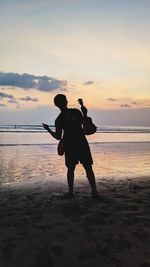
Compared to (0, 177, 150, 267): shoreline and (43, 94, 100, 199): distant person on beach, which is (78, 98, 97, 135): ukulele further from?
(0, 177, 150, 267): shoreline

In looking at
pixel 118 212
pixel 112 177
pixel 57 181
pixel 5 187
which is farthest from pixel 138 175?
pixel 118 212

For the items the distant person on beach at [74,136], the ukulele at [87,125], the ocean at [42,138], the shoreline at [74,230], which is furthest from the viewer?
the ocean at [42,138]

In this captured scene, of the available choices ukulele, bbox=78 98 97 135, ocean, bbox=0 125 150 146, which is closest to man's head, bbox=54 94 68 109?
ukulele, bbox=78 98 97 135

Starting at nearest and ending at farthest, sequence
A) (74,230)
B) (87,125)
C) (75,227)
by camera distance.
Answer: (74,230) < (75,227) < (87,125)

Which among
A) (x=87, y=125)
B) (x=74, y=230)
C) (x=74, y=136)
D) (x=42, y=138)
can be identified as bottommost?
(x=74, y=230)

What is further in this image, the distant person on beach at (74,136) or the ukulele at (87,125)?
the distant person on beach at (74,136)

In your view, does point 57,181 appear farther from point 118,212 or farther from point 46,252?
point 46,252

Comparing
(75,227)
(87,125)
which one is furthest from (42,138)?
(75,227)

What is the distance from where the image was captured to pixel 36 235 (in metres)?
4.60

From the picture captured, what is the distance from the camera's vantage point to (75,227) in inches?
194

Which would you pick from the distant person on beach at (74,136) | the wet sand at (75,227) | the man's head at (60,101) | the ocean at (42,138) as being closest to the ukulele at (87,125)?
the distant person on beach at (74,136)

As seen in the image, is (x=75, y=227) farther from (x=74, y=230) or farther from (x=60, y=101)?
(x=60, y=101)

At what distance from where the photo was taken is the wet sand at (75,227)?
12.8 feet

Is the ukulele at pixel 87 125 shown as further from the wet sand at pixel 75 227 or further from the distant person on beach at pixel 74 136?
the wet sand at pixel 75 227
